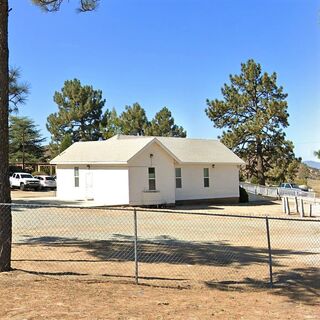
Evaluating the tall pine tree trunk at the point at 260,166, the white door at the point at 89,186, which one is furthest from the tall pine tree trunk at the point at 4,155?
the tall pine tree trunk at the point at 260,166

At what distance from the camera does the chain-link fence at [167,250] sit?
9.43 m

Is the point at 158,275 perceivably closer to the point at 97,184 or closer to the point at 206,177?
the point at 97,184

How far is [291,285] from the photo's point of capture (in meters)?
9.24

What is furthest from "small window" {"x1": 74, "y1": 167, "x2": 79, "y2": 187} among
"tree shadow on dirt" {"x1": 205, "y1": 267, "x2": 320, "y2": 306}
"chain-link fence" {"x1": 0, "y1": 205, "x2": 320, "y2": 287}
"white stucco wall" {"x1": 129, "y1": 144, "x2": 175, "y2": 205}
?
"tree shadow on dirt" {"x1": 205, "y1": 267, "x2": 320, "y2": 306}

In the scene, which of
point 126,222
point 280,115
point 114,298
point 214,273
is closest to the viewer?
point 114,298

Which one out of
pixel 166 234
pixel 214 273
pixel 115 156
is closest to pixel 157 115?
pixel 115 156

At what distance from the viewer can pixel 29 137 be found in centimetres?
6681

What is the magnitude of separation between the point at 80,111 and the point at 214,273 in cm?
5722

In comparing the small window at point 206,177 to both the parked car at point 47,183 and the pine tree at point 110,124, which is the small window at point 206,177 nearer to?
the parked car at point 47,183

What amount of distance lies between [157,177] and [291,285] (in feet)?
71.7

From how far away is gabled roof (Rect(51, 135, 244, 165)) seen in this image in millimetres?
30422

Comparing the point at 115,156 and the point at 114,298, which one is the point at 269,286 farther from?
the point at 115,156

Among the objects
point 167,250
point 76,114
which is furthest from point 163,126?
point 167,250

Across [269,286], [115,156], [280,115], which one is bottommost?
[269,286]
